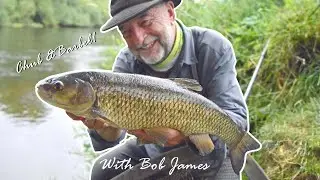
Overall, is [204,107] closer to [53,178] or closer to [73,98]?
[73,98]

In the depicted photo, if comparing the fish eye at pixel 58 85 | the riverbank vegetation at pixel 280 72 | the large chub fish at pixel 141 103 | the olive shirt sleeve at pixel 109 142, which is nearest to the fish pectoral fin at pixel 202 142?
the large chub fish at pixel 141 103

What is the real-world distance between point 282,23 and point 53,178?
29.8 inches

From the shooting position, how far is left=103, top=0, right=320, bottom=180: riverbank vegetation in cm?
120

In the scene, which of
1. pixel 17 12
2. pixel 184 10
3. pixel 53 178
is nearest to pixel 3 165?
pixel 53 178

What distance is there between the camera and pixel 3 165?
0.92m

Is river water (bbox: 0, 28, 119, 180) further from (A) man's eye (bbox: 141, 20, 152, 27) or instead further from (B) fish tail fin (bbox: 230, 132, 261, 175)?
(B) fish tail fin (bbox: 230, 132, 261, 175)

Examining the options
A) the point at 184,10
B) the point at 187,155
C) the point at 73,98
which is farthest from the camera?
the point at 184,10

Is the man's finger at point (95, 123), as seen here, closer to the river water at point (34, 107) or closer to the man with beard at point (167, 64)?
the man with beard at point (167, 64)

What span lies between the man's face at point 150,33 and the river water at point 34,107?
0.11m

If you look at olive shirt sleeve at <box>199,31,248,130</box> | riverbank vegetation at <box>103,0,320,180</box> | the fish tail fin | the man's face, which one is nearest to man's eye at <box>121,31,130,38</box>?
the man's face

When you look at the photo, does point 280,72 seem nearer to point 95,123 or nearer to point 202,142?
point 202,142

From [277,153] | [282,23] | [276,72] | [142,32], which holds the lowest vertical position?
[277,153]

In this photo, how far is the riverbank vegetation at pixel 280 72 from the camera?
1.20 m

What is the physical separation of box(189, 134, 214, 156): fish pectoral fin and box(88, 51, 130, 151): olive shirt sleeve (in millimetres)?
105
